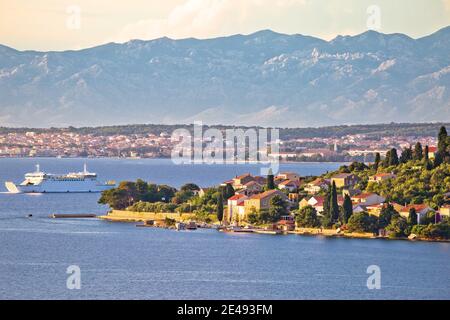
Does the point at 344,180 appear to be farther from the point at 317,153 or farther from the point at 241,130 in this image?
the point at 241,130

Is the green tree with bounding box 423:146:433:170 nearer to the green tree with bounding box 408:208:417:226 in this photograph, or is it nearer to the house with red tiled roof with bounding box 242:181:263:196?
the green tree with bounding box 408:208:417:226

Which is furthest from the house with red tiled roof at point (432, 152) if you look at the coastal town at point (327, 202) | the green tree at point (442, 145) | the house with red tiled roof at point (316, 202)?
the house with red tiled roof at point (316, 202)

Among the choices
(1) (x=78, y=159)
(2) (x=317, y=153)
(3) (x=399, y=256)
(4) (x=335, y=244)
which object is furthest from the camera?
(1) (x=78, y=159)

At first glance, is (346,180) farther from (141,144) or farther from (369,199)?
(141,144)

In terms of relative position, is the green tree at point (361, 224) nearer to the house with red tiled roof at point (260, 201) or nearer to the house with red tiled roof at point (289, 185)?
the house with red tiled roof at point (260, 201)
